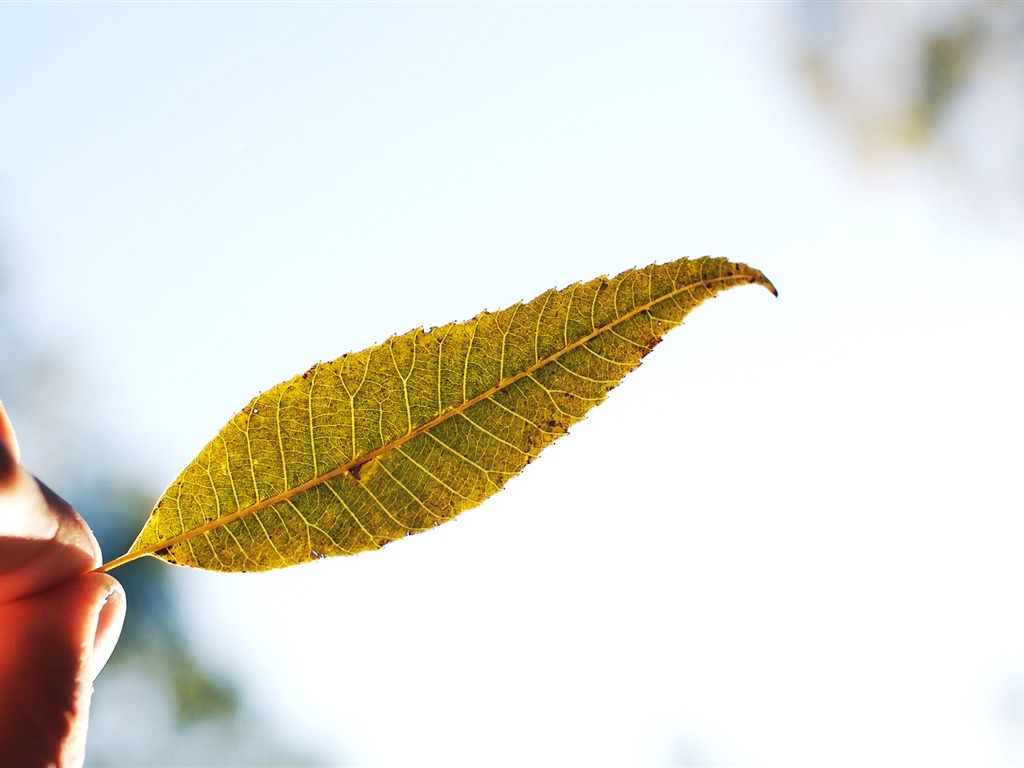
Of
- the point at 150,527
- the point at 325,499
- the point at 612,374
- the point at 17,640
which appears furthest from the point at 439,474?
the point at 17,640

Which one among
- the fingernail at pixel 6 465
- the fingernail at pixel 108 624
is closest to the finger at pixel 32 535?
the fingernail at pixel 6 465

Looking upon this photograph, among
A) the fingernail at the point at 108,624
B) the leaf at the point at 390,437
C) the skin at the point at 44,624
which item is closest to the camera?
the leaf at the point at 390,437

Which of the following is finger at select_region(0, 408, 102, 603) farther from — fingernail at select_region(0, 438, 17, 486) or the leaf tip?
the leaf tip

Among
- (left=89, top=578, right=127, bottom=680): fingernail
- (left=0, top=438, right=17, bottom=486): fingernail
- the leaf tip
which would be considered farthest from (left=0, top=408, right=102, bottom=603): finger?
the leaf tip

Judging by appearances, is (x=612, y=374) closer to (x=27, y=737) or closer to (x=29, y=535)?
(x=29, y=535)

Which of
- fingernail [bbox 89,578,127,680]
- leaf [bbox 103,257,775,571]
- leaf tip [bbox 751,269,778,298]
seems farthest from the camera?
fingernail [bbox 89,578,127,680]

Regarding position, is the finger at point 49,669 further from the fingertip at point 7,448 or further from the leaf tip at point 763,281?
the leaf tip at point 763,281
